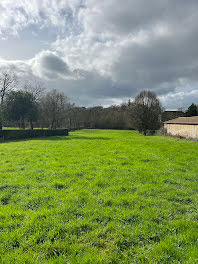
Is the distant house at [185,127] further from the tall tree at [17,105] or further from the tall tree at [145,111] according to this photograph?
the tall tree at [17,105]

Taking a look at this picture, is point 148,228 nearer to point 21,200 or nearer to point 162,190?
point 162,190

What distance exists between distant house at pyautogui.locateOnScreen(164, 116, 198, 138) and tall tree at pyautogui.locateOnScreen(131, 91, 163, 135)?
373 cm

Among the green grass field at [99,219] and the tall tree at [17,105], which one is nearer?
the green grass field at [99,219]

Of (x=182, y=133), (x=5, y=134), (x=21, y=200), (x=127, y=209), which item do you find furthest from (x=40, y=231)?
(x=182, y=133)

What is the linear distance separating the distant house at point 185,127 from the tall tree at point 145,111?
3730 mm

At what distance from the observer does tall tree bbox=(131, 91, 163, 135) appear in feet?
122

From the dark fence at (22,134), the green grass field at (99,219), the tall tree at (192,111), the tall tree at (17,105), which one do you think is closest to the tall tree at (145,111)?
the tall tree at (192,111)

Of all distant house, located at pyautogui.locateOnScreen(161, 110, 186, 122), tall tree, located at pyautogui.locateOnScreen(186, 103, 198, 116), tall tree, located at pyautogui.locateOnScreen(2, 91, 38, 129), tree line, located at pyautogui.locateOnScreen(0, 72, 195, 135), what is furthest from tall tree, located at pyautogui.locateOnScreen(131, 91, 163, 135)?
tall tree, located at pyautogui.locateOnScreen(2, 91, 38, 129)

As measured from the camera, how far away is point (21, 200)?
161 inches

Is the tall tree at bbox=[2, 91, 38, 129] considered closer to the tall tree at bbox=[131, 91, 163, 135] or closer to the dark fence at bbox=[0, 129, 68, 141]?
the dark fence at bbox=[0, 129, 68, 141]

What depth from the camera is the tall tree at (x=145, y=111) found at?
37.1 m

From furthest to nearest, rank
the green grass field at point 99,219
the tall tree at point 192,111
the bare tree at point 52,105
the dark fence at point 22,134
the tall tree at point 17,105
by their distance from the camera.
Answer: the tall tree at point 192,111
the bare tree at point 52,105
the tall tree at point 17,105
the dark fence at point 22,134
the green grass field at point 99,219

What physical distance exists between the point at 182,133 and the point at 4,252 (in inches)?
1268

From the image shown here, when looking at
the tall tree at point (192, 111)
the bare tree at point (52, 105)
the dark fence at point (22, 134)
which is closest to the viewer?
the dark fence at point (22, 134)
